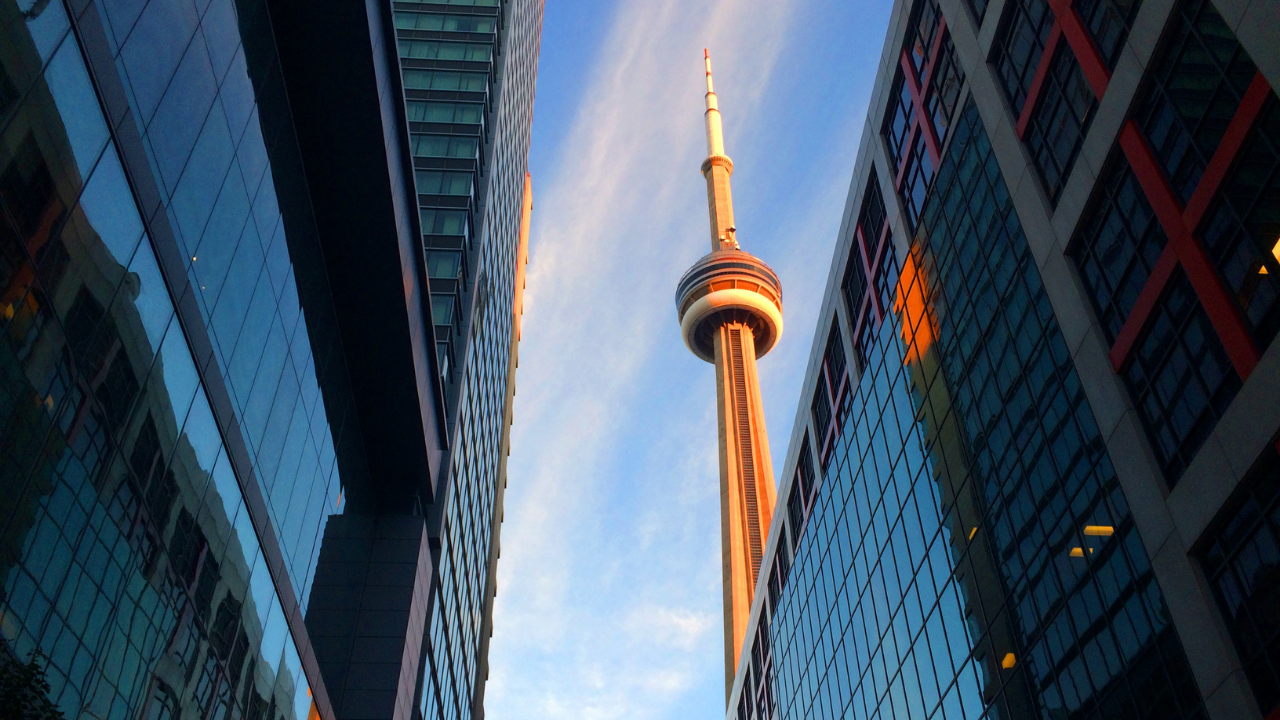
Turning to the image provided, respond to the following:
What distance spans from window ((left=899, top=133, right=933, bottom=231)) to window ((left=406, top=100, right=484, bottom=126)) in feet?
84.0

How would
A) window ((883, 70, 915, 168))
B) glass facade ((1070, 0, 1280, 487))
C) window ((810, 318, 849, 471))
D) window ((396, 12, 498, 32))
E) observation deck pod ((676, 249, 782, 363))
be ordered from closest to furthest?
glass facade ((1070, 0, 1280, 487)) < window ((883, 70, 915, 168)) < window ((810, 318, 849, 471)) < window ((396, 12, 498, 32)) < observation deck pod ((676, 249, 782, 363))

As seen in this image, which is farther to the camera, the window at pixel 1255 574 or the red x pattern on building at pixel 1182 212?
the red x pattern on building at pixel 1182 212

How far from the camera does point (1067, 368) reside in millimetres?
25922

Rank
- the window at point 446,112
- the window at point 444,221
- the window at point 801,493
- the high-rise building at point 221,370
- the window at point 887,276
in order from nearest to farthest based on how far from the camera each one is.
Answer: the high-rise building at point 221,370 → the window at point 887,276 → the window at point 444,221 → the window at point 801,493 → the window at point 446,112

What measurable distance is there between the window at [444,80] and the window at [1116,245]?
39180 mm

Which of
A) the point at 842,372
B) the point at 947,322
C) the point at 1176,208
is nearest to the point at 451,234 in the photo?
the point at 842,372

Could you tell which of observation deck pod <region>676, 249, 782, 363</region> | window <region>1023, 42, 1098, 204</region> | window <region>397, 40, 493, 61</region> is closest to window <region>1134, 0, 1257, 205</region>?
window <region>1023, 42, 1098, 204</region>

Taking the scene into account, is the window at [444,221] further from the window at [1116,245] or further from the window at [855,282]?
the window at [1116,245]

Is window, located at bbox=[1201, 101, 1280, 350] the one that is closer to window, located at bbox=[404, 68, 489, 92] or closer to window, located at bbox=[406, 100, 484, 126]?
window, located at bbox=[406, 100, 484, 126]

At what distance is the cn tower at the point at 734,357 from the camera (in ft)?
362

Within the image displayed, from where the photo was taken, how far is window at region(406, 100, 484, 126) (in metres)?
55.6

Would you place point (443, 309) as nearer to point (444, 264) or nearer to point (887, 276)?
point (444, 264)

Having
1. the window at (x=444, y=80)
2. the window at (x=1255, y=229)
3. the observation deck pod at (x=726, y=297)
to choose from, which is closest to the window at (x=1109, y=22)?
the window at (x=1255, y=229)

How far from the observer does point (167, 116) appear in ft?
65.4
